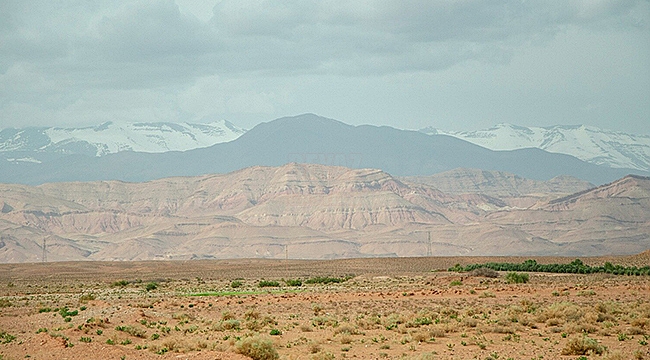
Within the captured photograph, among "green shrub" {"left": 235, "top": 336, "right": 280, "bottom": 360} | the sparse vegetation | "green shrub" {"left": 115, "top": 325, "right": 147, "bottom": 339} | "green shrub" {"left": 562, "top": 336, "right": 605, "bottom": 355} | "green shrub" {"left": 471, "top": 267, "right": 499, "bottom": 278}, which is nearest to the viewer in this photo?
"green shrub" {"left": 235, "top": 336, "right": 280, "bottom": 360}

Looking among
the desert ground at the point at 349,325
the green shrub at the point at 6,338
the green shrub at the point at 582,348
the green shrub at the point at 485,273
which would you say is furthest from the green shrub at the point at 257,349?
the green shrub at the point at 485,273

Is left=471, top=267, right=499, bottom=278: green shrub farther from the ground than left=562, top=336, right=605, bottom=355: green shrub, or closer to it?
farther from the ground

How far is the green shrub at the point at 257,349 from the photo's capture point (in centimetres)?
2398

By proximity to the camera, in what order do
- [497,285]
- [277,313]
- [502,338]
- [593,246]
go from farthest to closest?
1. [593,246]
2. [497,285]
3. [277,313]
4. [502,338]

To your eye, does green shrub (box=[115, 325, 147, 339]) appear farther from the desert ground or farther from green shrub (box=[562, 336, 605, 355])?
green shrub (box=[562, 336, 605, 355])

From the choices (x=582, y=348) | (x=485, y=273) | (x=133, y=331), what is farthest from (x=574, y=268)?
(x=133, y=331)

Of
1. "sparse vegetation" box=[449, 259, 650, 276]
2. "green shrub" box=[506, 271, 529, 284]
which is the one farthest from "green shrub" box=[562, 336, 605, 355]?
"sparse vegetation" box=[449, 259, 650, 276]

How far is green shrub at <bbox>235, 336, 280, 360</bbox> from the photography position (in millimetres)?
23984

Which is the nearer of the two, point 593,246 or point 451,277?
point 451,277

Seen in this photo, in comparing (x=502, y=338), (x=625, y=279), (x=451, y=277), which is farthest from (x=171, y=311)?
(x=625, y=279)

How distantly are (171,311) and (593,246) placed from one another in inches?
6737

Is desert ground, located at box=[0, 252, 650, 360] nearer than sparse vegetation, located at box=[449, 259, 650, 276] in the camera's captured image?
Yes

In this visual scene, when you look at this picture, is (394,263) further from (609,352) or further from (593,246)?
(593,246)

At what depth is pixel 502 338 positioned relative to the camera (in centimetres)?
2908
